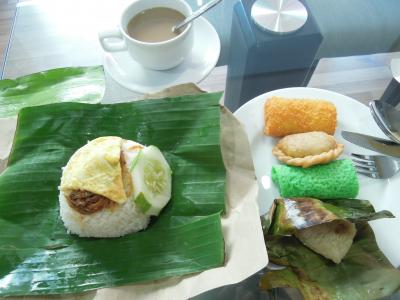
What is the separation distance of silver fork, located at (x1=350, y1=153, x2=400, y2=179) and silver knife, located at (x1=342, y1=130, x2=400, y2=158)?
0.02 meters

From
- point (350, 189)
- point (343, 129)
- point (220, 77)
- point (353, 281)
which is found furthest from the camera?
point (220, 77)

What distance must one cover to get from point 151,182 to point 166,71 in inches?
15.1

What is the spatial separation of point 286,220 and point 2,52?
4.13 feet

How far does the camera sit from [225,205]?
785 mm

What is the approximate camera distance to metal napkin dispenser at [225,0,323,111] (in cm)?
105

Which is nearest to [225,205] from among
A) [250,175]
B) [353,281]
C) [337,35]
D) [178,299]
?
[250,175]

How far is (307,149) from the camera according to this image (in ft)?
3.06

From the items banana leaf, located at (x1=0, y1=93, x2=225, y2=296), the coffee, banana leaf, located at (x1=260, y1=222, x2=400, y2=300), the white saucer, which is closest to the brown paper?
banana leaf, located at (x1=0, y1=93, x2=225, y2=296)

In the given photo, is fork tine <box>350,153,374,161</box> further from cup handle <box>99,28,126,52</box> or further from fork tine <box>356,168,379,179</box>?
cup handle <box>99,28,126,52</box>

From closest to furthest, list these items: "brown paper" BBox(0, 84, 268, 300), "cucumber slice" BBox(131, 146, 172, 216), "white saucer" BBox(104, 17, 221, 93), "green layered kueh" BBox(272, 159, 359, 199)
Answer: "brown paper" BBox(0, 84, 268, 300)
"cucumber slice" BBox(131, 146, 172, 216)
"green layered kueh" BBox(272, 159, 359, 199)
"white saucer" BBox(104, 17, 221, 93)

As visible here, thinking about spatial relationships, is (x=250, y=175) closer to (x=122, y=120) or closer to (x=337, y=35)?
(x=122, y=120)

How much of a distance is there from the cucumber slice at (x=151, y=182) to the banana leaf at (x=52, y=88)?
0.94 ft

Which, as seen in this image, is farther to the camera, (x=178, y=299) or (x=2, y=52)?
(x=2, y=52)

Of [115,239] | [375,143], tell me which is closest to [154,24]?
[115,239]
